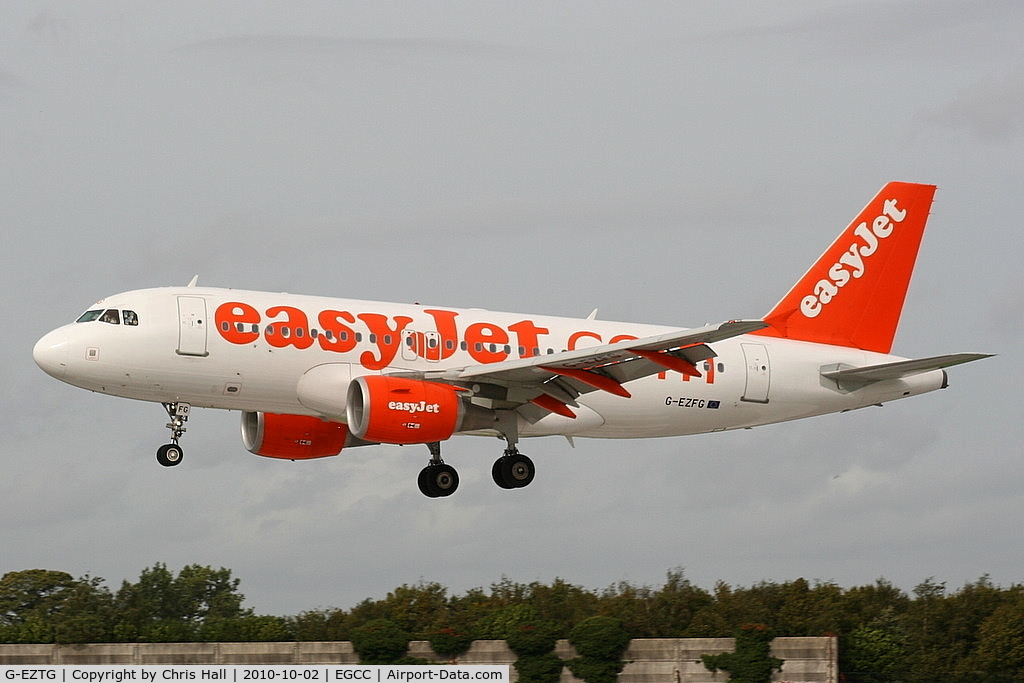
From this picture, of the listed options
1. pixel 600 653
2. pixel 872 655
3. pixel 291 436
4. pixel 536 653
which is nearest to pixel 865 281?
pixel 291 436

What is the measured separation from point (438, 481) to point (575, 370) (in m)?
6.68

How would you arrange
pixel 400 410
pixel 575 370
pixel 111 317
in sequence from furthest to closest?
pixel 111 317
pixel 575 370
pixel 400 410

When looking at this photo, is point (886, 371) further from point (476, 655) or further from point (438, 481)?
point (476, 655)

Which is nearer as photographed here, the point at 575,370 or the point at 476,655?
the point at 575,370

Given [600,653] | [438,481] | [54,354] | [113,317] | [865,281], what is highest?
[865,281]

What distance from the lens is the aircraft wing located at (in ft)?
115

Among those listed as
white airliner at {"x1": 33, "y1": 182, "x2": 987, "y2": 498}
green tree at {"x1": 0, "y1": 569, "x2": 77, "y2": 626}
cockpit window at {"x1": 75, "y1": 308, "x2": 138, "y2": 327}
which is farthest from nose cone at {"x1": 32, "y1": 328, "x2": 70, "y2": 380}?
green tree at {"x1": 0, "y1": 569, "x2": 77, "y2": 626}

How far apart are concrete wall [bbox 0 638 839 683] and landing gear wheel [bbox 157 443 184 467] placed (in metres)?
29.9

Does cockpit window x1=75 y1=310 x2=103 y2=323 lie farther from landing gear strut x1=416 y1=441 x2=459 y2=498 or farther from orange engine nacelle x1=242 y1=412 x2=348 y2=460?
landing gear strut x1=416 y1=441 x2=459 y2=498

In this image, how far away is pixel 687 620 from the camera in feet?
263

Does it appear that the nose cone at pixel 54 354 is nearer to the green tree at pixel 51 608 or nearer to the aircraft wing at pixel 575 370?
the aircraft wing at pixel 575 370

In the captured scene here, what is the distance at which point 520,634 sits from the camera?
218ft

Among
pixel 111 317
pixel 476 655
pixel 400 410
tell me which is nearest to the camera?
pixel 400 410

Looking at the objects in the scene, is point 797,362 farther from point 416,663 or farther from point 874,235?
point 416,663
